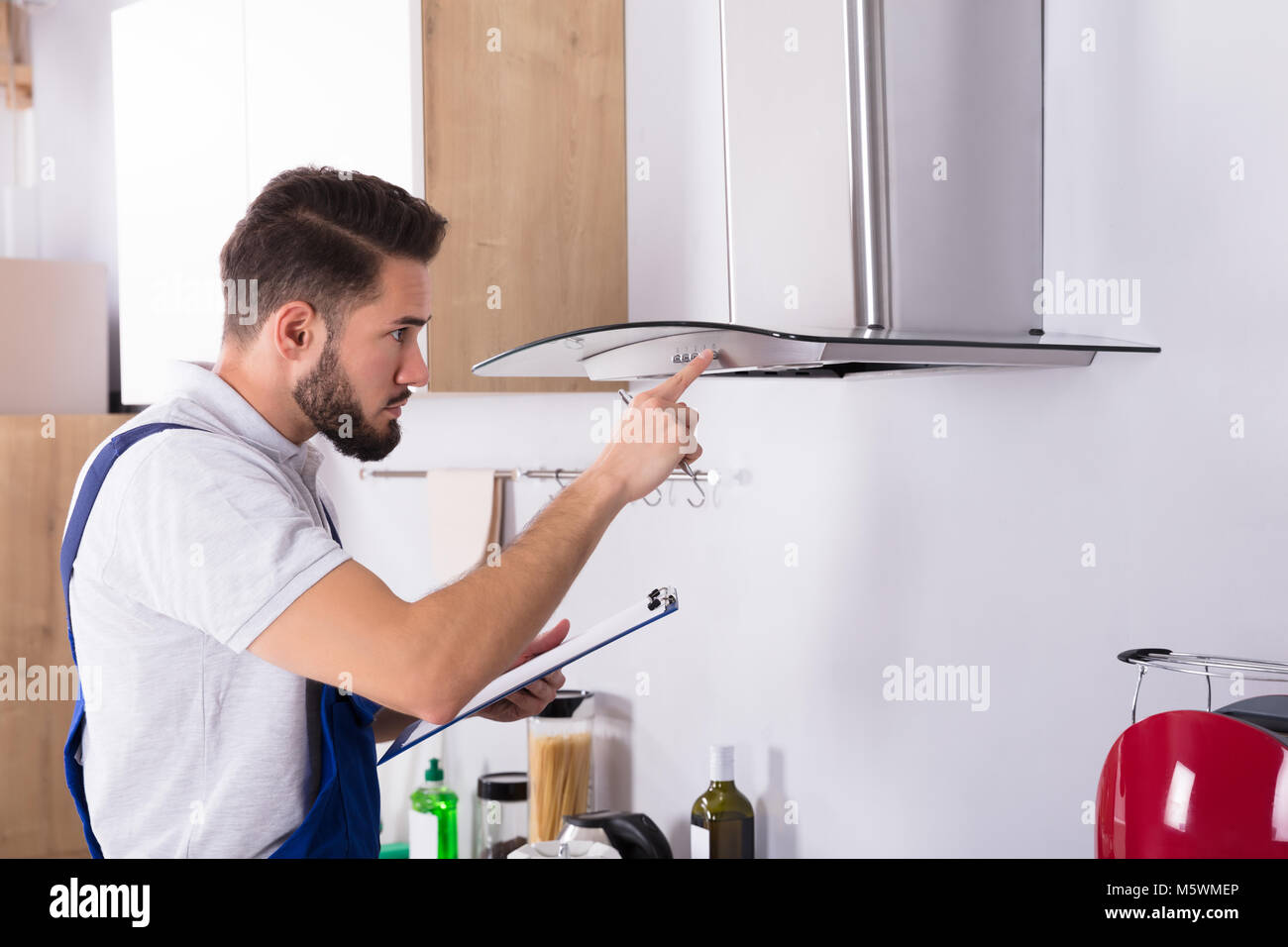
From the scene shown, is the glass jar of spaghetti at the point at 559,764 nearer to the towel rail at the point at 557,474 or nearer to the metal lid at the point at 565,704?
the metal lid at the point at 565,704

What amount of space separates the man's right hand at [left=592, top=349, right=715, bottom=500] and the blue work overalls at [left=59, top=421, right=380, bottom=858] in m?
0.32

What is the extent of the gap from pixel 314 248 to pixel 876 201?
1.78ft

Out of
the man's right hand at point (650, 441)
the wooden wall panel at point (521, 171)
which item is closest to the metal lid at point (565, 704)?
the wooden wall panel at point (521, 171)

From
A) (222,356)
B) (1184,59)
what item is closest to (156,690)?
(222,356)

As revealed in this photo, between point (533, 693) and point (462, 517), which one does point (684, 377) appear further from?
point (462, 517)

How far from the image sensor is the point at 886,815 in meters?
1.48

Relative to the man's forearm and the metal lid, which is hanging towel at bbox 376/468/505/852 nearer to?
the metal lid

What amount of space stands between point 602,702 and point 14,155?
185cm

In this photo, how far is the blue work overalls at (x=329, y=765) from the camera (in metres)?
1.00

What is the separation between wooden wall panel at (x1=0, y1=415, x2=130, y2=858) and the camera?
2.07 m

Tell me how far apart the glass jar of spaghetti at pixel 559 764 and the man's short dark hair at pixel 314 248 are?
2.65ft

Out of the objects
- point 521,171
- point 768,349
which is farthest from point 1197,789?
point 521,171

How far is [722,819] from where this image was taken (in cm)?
158
